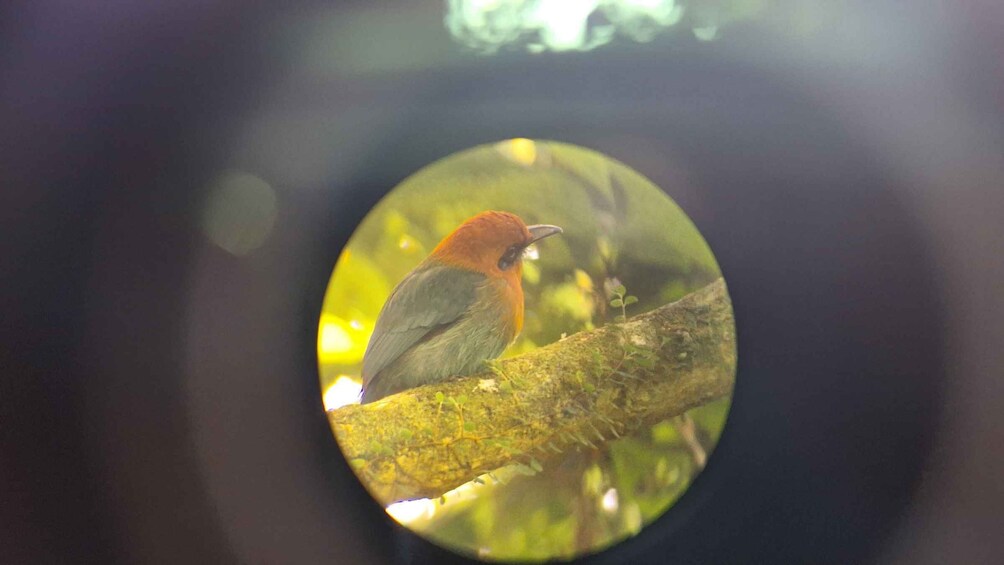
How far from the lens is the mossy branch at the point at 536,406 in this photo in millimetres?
919

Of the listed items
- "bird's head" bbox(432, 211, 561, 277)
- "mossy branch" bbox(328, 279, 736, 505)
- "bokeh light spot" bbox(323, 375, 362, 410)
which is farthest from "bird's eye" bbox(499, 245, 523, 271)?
"bokeh light spot" bbox(323, 375, 362, 410)

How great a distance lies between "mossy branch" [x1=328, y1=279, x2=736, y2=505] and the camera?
919 mm

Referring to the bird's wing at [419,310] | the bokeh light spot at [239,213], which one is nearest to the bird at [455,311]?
the bird's wing at [419,310]

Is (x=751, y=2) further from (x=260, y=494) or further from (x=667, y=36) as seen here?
(x=260, y=494)

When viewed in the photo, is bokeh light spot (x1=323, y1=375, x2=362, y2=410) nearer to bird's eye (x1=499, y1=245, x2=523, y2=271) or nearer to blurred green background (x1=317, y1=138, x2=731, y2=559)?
blurred green background (x1=317, y1=138, x2=731, y2=559)

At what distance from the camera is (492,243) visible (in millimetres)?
967

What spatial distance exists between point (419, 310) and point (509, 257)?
0.64 feet

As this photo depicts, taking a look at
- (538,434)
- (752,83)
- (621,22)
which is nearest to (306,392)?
(538,434)

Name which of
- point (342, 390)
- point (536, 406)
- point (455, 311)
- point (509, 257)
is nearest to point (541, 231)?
point (509, 257)

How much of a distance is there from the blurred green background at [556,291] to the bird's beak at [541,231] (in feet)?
0.06

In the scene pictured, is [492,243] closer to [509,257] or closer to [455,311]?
[509,257]

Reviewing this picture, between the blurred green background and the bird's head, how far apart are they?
0.07ft

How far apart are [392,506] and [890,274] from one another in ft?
3.42

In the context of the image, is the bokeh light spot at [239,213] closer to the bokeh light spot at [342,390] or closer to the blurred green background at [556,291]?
the blurred green background at [556,291]
